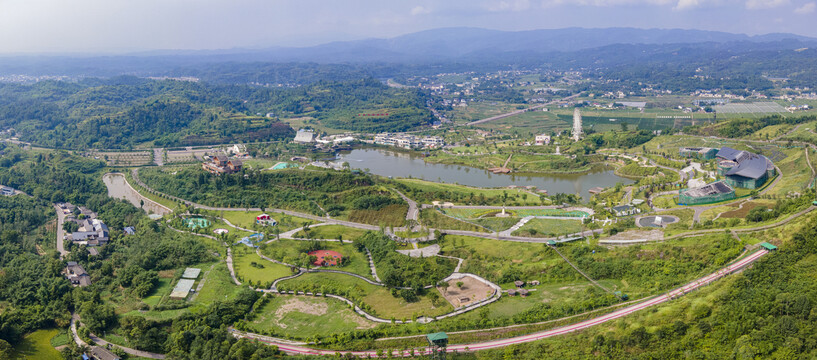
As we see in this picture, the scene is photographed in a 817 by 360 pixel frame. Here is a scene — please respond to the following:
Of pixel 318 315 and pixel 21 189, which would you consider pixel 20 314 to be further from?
pixel 21 189

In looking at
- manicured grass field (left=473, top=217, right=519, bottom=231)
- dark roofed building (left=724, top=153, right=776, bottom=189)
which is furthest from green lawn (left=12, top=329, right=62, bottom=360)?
dark roofed building (left=724, top=153, right=776, bottom=189)

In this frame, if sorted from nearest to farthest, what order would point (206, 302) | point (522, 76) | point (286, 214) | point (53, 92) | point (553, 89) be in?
point (206, 302), point (286, 214), point (53, 92), point (553, 89), point (522, 76)

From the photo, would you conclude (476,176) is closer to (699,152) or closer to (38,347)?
(699,152)

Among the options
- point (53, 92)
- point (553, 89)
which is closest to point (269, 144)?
point (53, 92)

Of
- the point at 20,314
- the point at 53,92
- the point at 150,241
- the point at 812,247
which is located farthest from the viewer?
the point at 53,92

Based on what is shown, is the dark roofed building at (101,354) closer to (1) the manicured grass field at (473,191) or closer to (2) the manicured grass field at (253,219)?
(2) the manicured grass field at (253,219)
